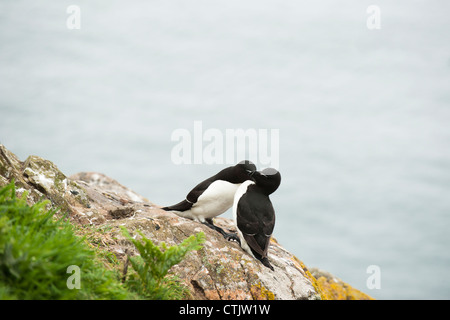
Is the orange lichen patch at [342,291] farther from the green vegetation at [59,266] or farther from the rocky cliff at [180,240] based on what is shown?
the green vegetation at [59,266]

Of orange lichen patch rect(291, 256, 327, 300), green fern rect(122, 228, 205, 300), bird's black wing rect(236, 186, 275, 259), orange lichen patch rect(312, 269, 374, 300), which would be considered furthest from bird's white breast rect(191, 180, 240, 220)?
orange lichen patch rect(312, 269, 374, 300)

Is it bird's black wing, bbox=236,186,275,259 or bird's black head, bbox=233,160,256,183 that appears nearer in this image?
bird's black wing, bbox=236,186,275,259

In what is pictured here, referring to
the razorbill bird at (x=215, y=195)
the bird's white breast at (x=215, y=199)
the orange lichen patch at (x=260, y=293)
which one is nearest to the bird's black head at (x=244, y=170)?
the razorbill bird at (x=215, y=195)

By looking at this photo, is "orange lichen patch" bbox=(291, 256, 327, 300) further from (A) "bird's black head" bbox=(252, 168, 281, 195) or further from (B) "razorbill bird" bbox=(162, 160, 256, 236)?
(B) "razorbill bird" bbox=(162, 160, 256, 236)

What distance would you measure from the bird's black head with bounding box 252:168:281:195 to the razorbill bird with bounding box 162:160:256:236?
0.42 meters

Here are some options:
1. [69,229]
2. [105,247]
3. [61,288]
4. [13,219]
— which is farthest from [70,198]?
[61,288]

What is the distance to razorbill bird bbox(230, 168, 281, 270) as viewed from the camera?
7.19m

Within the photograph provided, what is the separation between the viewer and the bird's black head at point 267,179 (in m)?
7.64

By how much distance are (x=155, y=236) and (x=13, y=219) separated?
97.0 inches

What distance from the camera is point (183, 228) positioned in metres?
7.39

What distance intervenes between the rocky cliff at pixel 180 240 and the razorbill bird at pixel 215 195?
473 millimetres
